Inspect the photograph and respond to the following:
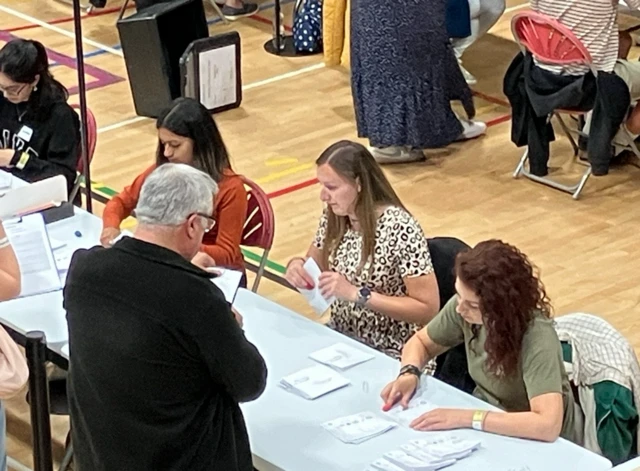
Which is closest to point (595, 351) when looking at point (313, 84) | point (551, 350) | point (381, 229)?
point (551, 350)

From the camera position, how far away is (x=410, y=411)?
141 inches

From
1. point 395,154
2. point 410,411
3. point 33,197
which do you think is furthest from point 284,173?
point 410,411

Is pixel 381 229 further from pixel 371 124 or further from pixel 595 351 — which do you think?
pixel 371 124

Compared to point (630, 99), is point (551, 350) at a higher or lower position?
higher

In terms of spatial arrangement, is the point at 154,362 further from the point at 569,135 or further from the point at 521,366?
the point at 569,135

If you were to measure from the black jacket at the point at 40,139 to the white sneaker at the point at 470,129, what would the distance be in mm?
2682

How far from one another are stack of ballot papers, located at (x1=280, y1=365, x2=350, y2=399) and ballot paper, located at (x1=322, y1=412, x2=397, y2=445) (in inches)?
6.0

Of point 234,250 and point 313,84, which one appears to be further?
point 313,84

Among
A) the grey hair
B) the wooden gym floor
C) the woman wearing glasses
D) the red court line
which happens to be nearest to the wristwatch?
the grey hair

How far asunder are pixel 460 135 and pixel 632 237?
136 centimetres

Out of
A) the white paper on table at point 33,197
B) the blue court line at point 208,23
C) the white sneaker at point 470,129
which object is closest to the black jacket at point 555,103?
the white sneaker at point 470,129

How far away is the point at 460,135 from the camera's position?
7.31 metres

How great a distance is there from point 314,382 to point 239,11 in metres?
6.26

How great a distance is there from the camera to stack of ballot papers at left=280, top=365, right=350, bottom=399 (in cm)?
365
